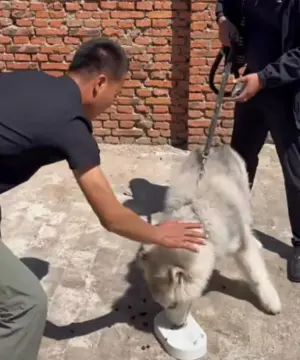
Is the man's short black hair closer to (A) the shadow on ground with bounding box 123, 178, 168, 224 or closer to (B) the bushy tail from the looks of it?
(B) the bushy tail

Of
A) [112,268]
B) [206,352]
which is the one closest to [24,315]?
[206,352]

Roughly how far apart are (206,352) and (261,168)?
8.23ft

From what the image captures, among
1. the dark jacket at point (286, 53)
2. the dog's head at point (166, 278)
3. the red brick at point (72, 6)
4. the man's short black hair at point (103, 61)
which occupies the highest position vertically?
the man's short black hair at point (103, 61)

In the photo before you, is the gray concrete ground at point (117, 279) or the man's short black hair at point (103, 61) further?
the gray concrete ground at point (117, 279)

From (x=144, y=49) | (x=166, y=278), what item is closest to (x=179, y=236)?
(x=166, y=278)

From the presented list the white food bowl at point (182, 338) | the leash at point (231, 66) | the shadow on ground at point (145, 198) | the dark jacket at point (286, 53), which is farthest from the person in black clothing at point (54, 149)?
the shadow on ground at point (145, 198)

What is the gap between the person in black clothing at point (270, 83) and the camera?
3715 mm

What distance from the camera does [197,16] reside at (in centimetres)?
561

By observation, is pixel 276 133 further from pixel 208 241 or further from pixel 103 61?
pixel 103 61

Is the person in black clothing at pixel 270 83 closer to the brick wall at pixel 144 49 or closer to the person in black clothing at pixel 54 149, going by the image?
the person in black clothing at pixel 54 149

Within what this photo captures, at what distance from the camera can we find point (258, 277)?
3.94 meters

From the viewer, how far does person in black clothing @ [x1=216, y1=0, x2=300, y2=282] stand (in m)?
3.71

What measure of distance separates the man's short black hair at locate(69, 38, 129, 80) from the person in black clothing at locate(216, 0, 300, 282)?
1161 mm

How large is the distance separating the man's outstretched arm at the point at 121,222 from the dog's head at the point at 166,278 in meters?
0.28
